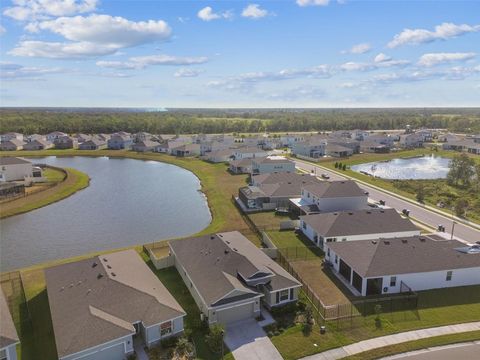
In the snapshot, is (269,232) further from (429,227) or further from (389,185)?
(389,185)

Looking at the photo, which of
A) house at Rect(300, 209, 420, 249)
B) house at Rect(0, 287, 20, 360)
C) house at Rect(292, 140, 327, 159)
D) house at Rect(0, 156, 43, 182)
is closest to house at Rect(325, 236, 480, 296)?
house at Rect(300, 209, 420, 249)

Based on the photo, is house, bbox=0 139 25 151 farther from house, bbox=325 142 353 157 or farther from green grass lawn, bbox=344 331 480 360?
green grass lawn, bbox=344 331 480 360

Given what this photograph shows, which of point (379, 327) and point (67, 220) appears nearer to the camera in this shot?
point (379, 327)

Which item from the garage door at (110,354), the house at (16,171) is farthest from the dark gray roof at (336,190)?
the house at (16,171)

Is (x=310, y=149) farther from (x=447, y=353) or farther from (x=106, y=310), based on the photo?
(x=106, y=310)

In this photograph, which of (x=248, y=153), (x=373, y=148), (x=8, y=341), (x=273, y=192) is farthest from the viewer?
(x=373, y=148)

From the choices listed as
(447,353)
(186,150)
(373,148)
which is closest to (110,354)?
(447,353)

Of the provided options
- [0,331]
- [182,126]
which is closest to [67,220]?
[0,331]
